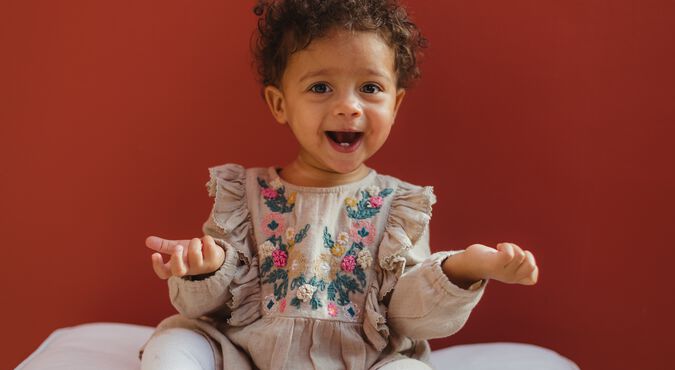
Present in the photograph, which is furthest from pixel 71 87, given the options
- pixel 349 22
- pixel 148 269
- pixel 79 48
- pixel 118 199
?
pixel 349 22

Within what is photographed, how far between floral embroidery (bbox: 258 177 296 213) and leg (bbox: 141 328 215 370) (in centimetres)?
25

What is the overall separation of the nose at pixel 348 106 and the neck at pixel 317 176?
13cm

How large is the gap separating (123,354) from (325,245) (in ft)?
1.48

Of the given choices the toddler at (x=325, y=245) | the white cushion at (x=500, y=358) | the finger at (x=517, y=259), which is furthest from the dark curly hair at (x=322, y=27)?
the white cushion at (x=500, y=358)

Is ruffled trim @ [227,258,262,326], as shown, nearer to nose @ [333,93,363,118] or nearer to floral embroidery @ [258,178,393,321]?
floral embroidery @ [258,178,393,321]

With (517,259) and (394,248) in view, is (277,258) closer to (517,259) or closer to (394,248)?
(394,248)

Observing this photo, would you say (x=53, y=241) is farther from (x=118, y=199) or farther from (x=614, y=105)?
(x=614, y=105)

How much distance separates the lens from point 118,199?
1.66 meters

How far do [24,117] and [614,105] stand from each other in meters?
1.21

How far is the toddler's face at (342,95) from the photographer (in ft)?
4.09

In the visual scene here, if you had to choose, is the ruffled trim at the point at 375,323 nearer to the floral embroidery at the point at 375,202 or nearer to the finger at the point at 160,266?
the floral embroidery at the point at 375,202

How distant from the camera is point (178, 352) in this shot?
1.17 metres

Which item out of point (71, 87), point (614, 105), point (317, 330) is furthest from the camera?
point (71, 87)

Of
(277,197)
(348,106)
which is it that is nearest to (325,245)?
(277,197)
